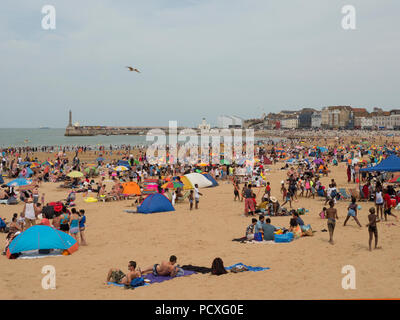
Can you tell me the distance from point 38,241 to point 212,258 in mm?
4012

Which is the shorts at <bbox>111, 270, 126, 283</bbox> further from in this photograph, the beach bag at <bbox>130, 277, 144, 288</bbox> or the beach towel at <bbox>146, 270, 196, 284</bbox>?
the beach towel at <bbox>146, 270, 196, 284</bbox>

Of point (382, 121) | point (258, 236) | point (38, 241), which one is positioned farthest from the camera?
point (382, 121)

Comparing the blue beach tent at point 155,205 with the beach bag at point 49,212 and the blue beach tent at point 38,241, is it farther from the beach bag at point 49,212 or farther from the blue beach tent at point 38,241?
the blue beach tent at point 38,241

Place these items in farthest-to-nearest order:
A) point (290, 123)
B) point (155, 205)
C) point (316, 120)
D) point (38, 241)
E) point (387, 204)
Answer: point (290, 123)
point (316, 120)
point (155, 205)
point (387, 204)
point (38, 241)

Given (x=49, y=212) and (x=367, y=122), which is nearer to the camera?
(x=49, y=212)

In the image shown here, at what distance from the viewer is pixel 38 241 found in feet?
29.4

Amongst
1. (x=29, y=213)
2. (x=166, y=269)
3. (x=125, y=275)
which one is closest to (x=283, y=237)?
(x=166, y=269)

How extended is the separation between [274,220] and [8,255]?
757 centimetres

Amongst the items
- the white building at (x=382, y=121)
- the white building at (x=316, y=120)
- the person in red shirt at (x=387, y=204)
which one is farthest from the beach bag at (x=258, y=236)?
the white building at (x=316, y=120)

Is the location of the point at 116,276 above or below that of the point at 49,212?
below

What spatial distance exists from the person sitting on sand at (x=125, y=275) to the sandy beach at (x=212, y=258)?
7.0 inches

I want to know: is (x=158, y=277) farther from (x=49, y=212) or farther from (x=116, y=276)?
(x=49, y=212)

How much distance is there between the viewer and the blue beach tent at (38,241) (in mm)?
8891
